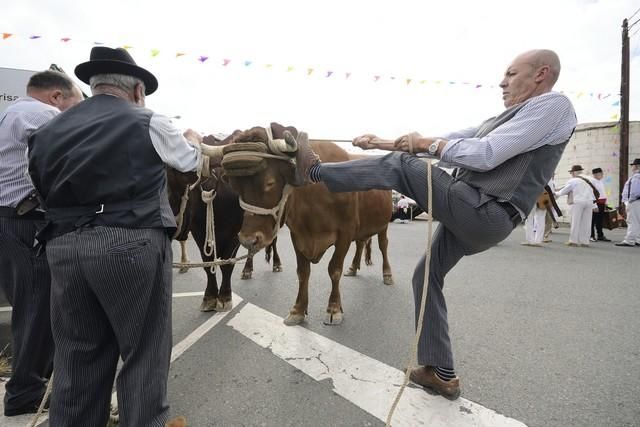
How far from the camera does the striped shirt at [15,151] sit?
2.04 meters

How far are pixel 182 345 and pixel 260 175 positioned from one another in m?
1.69

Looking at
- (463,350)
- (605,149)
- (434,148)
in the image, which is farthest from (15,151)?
(605,149)

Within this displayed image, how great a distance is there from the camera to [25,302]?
210cm

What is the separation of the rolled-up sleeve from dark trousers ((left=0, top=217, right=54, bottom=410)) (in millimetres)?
1134

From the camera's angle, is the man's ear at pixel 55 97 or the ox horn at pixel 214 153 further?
the ox horn at pixel 214 153

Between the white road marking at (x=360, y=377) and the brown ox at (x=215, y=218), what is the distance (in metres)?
0.44

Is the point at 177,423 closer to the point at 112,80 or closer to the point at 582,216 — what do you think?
the point at 112,80

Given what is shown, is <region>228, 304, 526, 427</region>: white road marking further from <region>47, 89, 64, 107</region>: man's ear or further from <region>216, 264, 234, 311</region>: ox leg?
<region>47, 89, 64, 107</region>: man's ear

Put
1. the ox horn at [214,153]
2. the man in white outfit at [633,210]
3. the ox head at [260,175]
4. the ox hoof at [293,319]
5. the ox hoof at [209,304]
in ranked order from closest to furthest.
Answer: the ox head at [260,175] < the ox horn at [214,153] < the ox hoof at [293,319] < the ox hoof at [209,304] < the man in white outfit at [633,210]

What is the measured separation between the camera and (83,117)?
154 centimetres

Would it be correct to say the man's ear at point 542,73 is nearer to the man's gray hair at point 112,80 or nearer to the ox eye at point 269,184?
the ox eye at point 269,184

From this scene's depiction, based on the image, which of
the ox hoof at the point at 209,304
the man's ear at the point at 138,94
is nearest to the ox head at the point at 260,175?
the man's ear at the point at 138,94

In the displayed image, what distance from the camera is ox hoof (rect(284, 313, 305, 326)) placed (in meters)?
3.45

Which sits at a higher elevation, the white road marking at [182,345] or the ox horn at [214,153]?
the ox horn at [214,153]
